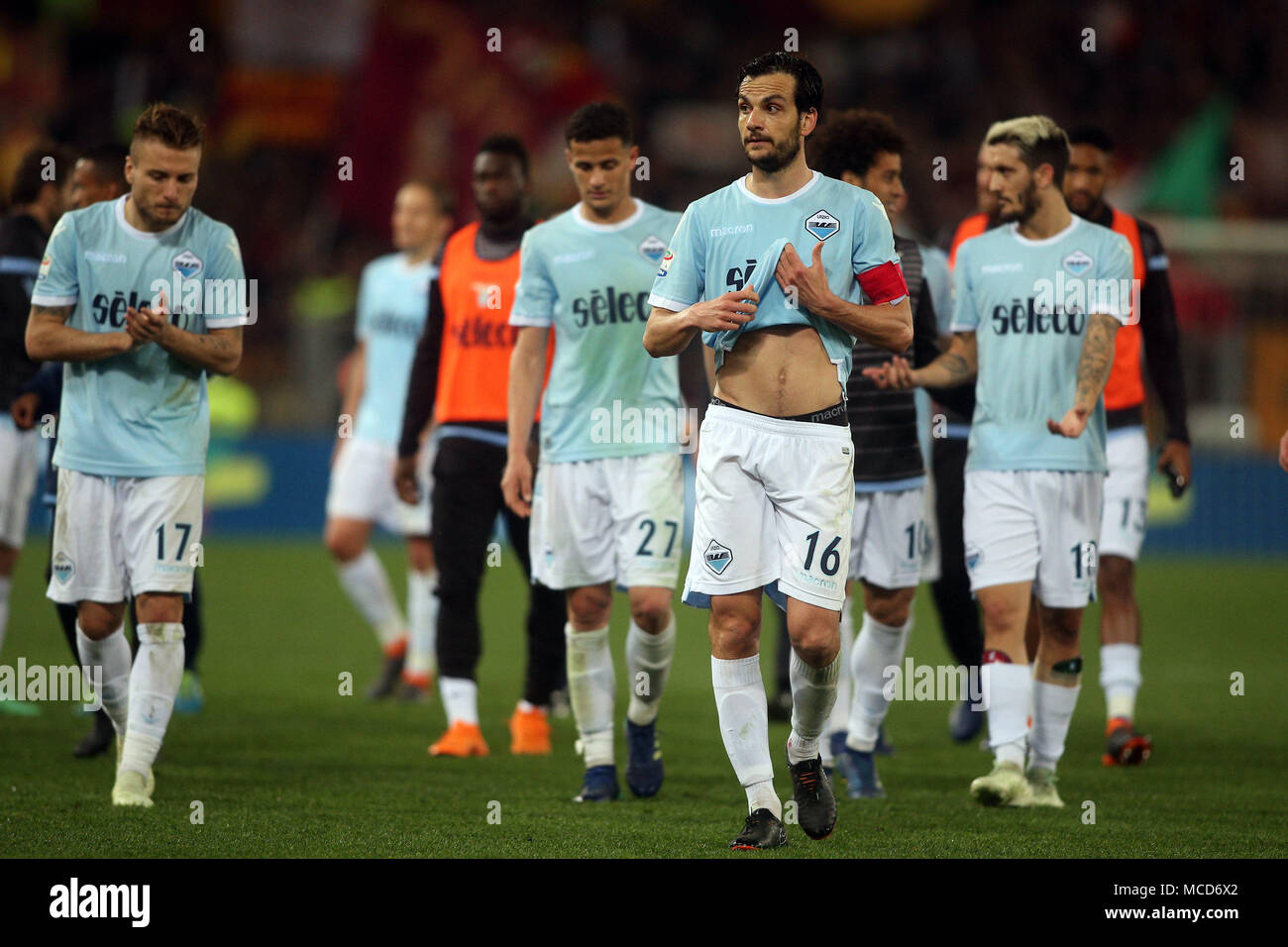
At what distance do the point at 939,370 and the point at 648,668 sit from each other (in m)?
1.64

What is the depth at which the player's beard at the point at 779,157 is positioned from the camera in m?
5.66

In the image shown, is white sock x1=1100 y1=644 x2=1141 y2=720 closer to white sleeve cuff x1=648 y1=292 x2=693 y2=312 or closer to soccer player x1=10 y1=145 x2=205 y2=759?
white sleeve cuff x1=648 y1=292 x2=693 y2=312

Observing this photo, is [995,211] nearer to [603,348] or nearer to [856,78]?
[603,348]

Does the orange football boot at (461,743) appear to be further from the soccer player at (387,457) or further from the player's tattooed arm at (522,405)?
the soccer player at (387,457)

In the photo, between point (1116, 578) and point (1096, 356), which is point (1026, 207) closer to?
point (1096, 356)

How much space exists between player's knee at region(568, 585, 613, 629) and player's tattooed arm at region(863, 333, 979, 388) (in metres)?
1.38

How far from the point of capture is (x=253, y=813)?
20.9 feet

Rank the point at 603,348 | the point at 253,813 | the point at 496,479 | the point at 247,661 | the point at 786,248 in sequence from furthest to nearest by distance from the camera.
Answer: the point at 247,661, the point at 496,479, the point at 603,348, the point at 253,813, the point at 786,248

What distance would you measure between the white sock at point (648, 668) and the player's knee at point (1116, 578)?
249 centimetres

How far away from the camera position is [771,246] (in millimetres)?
5641

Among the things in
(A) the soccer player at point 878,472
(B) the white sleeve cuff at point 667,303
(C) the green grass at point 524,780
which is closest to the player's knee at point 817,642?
(C) the green grass at point 524,780

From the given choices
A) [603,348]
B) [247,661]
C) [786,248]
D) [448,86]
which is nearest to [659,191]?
[448,86]

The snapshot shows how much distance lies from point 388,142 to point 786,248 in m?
18.6

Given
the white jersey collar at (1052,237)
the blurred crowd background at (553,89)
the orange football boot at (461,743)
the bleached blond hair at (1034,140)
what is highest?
the blurred crowd background at (553,89)
